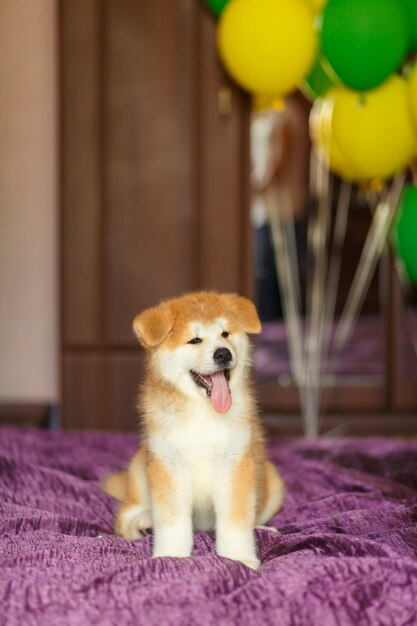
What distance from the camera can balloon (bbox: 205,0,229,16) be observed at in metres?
3.03

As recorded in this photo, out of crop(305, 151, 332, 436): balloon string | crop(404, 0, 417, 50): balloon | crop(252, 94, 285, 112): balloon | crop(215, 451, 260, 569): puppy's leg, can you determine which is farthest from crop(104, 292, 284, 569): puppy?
crop(305, 151, 332, 436): balloon string

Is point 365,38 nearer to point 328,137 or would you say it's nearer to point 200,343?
point 328,137

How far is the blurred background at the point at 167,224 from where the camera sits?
3.31 metres

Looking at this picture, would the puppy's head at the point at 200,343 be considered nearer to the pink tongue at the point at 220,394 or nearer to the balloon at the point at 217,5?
the pink tongue at the point at 220,394

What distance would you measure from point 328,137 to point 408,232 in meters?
0.46

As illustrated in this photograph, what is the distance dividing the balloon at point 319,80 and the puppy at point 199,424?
1686 mm

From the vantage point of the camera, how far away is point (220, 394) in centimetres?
137

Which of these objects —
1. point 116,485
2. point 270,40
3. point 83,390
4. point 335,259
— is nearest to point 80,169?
point 83,390

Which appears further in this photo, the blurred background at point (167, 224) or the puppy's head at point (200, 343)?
the blurred background at point (167, 224)

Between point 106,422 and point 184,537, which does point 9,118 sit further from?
point 184,537

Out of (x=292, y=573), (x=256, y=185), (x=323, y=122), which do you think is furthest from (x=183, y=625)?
(x=256, y=185)

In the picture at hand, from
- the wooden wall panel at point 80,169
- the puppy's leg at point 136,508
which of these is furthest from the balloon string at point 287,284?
the puppy's leg at point 136,508

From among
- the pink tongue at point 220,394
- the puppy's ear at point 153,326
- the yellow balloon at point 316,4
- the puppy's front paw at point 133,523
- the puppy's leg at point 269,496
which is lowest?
the puppy's front paw at point 133,523

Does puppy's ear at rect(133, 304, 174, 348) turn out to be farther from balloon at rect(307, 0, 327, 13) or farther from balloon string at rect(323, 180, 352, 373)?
balloon string at rect(323, 180, 352, 373)
